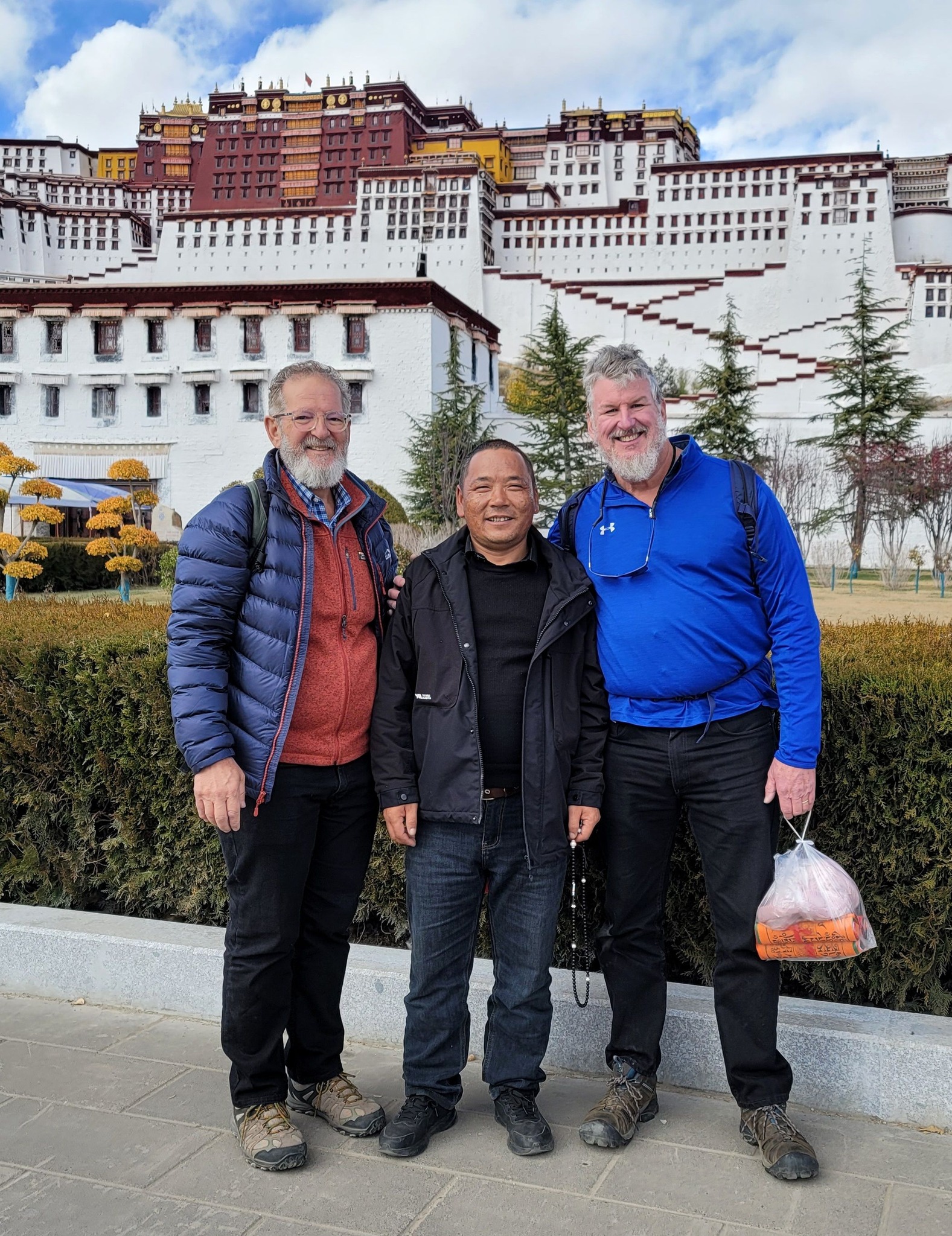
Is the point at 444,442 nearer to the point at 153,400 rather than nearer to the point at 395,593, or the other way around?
the point at 153,400

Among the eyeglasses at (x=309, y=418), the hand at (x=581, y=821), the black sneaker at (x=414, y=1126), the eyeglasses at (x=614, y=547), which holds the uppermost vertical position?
the eyeglasses at (x=309, y=418)

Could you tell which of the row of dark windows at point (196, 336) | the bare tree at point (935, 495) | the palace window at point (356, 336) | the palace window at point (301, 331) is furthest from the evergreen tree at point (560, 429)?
the bare tree at point (935, 495)

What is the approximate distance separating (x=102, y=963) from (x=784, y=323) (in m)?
65.0

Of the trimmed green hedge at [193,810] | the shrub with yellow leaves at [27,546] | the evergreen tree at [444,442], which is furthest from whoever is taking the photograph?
the evergreen tree at [444,442]

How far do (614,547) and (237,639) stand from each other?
3.38ft

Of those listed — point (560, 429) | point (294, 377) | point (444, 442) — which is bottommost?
point (294, 377)

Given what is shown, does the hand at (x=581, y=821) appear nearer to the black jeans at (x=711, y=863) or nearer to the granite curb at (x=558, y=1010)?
the black jeans at (x=711, y=863)

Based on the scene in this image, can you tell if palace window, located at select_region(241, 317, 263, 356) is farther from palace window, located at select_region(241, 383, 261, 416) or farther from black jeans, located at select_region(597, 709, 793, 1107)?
black jeans, located at select_region(597, 709, 793, 1107)

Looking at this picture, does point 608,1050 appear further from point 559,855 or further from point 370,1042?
point 370,1042

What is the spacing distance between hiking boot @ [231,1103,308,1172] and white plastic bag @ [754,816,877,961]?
49.9 inches

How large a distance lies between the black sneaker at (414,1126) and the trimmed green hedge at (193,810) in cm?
90

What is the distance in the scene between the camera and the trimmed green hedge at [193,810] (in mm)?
3230

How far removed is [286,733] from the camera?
2773mm

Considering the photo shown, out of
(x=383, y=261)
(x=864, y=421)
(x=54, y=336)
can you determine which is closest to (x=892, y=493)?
(x=864, y=421)
